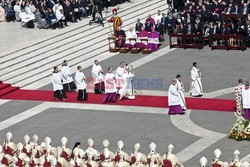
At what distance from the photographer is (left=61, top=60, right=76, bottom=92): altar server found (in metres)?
42.7

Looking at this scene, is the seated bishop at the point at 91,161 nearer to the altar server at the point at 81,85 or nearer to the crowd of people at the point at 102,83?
the crowd of people at the point at 102,83

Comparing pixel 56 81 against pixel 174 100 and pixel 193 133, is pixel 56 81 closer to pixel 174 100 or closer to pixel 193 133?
pixel 174 100

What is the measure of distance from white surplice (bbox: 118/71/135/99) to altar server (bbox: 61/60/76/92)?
2.96 metres

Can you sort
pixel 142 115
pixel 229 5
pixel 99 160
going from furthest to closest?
pixel 229 5 → pixel 142 115 → pixel 99 160

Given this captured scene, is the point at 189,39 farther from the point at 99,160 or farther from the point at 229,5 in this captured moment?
the point at 99,160

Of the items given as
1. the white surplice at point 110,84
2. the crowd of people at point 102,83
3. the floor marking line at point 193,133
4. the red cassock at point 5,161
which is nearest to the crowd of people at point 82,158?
the red cassock at point 5,161

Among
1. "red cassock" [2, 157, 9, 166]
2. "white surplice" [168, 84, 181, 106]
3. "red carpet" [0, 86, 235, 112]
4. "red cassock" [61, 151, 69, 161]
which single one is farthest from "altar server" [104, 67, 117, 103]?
"red cassock" [2, 157, 9, 166]

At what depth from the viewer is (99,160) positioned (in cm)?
3144

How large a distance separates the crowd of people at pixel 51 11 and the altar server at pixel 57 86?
461 inches

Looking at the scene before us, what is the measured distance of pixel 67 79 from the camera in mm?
42938

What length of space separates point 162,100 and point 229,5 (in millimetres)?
12058

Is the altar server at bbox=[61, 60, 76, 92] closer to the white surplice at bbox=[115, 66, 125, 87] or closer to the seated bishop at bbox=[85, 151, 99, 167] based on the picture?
the white surplice at bbox=[115, 66, 125, 87]

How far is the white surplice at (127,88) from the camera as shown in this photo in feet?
135

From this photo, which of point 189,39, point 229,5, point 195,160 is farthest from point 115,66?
point 195,160
